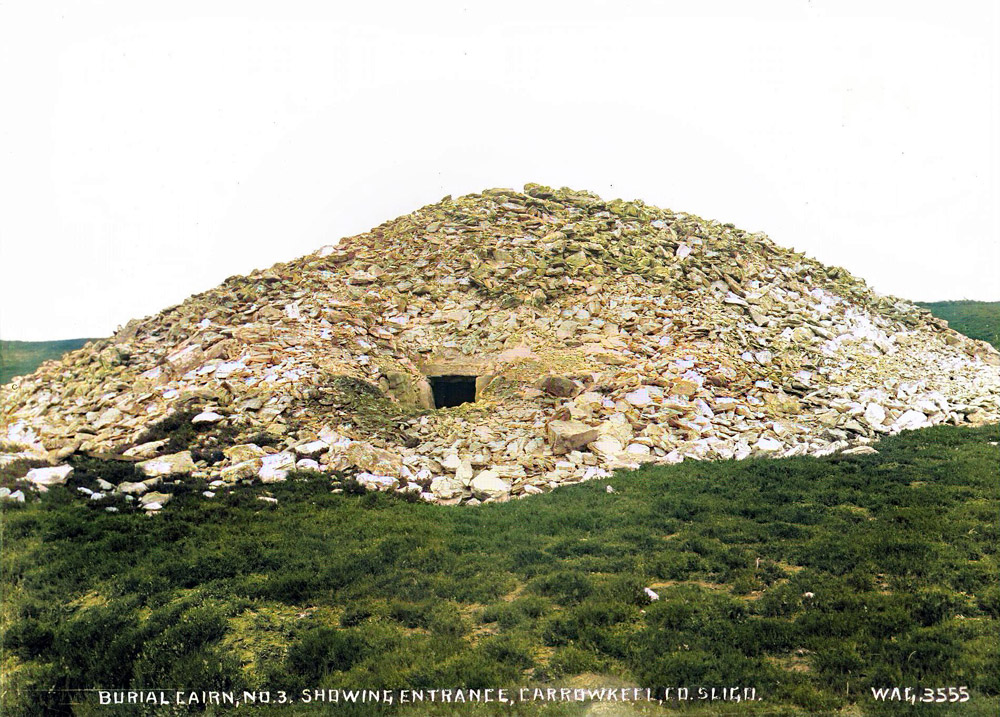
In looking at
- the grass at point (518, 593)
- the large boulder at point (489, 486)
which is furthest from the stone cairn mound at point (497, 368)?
Result: the grass at point (518, 593)

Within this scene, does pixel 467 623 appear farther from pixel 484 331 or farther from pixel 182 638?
pixel 484 331

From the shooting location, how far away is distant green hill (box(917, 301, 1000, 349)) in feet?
95.3

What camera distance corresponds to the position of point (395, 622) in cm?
852

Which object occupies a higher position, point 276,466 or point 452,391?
point 452,391

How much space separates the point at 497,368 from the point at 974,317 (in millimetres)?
29035

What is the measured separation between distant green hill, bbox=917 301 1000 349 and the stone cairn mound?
16.4ft

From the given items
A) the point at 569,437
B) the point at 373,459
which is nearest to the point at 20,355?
the point at 373,459

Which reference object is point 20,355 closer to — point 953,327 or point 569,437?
point 569,437

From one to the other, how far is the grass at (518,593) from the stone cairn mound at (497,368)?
1.91 m

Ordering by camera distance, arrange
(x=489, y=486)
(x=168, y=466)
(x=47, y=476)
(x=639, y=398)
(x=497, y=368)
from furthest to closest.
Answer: (x=497, y=368) < (x=639, y=398) < (x=489, y=486) < (x=168, y=466) < (x=47, y=476)

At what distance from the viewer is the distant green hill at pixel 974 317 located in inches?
1144

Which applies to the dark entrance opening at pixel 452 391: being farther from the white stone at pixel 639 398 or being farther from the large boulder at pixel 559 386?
the white stone at pixel 639 398

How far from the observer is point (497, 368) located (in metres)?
18.4

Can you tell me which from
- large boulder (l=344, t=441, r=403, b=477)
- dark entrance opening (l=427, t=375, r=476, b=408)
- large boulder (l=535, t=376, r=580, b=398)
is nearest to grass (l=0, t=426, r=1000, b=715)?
large boulder (l=344, t=441, r=403, b=477)
